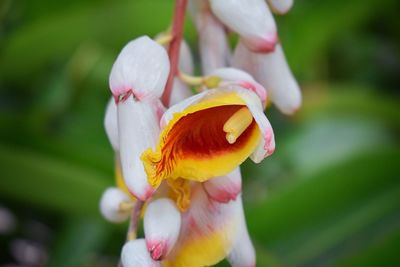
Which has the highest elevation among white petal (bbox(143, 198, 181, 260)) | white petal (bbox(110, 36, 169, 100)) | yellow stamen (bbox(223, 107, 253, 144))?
white petal (bbox(110, 36, 169, 100))

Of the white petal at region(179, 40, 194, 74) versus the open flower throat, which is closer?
the open flower throat

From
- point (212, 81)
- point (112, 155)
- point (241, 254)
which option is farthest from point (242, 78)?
point (112, 155)

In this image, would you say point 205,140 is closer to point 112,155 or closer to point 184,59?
point 184,59

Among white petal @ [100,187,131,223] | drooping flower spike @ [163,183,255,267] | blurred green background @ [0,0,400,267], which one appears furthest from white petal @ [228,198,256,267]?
blurred green background @ [0,0,400,267]

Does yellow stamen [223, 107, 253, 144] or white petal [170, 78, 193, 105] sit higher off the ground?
yellow stamen [223, 107, 253, 144]

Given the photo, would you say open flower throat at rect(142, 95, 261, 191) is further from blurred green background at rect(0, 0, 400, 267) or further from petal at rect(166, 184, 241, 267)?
blurred green background at rect(0, 0, 400, 267)
